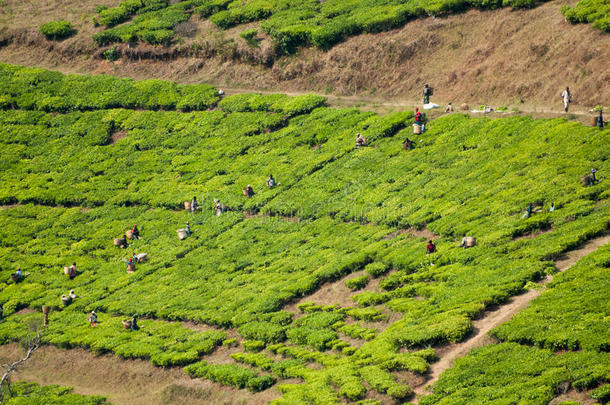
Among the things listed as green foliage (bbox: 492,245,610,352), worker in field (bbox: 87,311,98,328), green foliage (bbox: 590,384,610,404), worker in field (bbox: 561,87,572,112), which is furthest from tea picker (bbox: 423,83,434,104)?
green foliage (bbox: 590,384,610,404)

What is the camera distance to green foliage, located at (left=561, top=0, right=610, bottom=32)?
73231 millimetres

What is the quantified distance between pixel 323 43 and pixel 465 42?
56.9ft

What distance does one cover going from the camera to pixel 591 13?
75.2 metres

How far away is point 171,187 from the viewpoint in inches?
3265

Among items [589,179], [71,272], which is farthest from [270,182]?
[589,179]

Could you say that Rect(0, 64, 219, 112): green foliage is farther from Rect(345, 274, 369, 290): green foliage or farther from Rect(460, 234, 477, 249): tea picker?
Rect(460, 234, 477, 249): tea picker

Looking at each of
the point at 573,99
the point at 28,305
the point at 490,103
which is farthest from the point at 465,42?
the point at 28,305

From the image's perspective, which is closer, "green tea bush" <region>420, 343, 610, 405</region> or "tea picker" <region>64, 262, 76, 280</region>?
"green tea bush" <region>420, 343, 610, 405</region>

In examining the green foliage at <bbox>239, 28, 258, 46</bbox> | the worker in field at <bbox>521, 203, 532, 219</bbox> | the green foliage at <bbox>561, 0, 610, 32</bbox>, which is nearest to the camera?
the worker in field at <bbox>521, 203, 532, 219</bbox>

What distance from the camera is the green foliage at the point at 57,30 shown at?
112 metres

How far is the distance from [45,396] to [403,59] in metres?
51.6

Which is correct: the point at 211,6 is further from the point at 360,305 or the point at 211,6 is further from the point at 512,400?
the point at 512,400

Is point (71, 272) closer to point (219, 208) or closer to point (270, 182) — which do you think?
point (219, 208)

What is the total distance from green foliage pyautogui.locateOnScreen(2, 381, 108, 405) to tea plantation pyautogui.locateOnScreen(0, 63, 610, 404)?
4.99 metres
